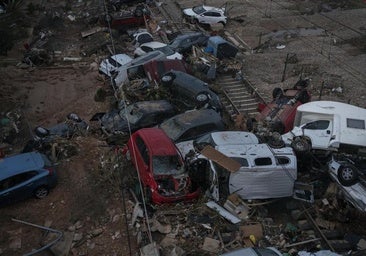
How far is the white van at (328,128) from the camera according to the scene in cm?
1295

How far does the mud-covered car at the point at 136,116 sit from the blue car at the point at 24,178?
3.26 meters

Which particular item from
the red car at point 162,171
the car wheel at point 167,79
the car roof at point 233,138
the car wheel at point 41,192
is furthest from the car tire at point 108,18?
the car wheel at point 41,192

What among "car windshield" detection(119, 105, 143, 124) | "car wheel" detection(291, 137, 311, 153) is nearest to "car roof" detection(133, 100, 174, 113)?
"car windshield" detection(119, 105, 143, 124)

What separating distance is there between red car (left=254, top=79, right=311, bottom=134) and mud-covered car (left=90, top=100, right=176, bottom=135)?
3479 mm

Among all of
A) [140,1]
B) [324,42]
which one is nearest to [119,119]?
[324,42]

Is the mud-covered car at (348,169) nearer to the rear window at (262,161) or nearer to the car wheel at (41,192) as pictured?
the rear window at (262,161)

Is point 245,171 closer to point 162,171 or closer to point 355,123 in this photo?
point 162,171

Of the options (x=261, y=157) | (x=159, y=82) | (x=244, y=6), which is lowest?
(x=244, y=6)

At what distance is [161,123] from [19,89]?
8.71m

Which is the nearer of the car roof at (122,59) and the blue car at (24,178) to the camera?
the blue car at (24,178)

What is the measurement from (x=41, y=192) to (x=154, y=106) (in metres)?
5.26

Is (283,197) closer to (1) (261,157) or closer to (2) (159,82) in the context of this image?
(1) (261,157)

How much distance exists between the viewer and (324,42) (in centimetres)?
2430

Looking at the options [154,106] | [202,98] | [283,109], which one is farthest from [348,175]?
[154,106]
